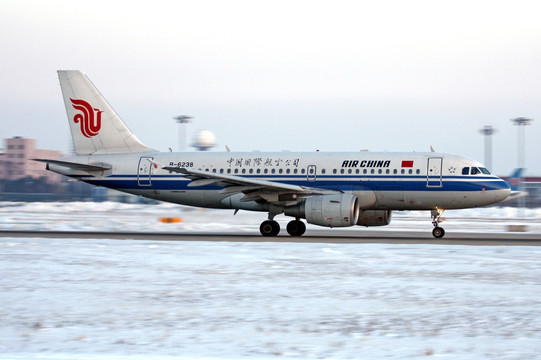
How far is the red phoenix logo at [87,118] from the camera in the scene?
112 ft

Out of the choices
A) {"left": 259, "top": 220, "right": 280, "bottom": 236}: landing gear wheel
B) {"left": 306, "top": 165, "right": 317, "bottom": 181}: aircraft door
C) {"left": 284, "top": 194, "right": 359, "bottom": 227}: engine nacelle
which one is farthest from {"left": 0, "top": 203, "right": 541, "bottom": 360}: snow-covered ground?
{"left": 306, "top": 165, "right": 317, "bottom": 181}: aircraft door

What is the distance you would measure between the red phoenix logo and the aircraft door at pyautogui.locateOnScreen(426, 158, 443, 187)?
47.5 ft

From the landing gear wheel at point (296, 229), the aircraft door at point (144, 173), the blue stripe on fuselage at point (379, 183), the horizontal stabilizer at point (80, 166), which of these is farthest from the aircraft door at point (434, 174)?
the horizontal stabilizer at point (80, 166)

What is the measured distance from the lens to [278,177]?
3153 cm

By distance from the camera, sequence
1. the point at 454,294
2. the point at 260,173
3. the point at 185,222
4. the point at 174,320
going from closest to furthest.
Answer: the point at 174,320 < the point at 454,294 < the point at 260,173 < the point at 185,222

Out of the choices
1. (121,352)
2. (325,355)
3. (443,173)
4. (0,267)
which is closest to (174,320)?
(121,352)

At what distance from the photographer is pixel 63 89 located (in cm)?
3441

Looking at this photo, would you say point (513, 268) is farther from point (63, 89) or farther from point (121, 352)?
point (63, 89)

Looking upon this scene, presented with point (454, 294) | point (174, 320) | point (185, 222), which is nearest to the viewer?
point (174, 320)

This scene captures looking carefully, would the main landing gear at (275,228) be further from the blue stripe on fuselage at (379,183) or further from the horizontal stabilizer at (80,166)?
the horizontal stabilizer at (80,166)

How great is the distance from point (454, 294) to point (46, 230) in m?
23.4

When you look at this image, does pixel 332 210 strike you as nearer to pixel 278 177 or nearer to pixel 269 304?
pixel 278 177

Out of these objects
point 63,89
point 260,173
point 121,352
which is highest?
point 63,89

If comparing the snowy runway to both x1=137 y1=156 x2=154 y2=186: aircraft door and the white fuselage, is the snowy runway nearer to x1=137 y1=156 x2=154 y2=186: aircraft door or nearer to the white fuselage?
the white fuselage
